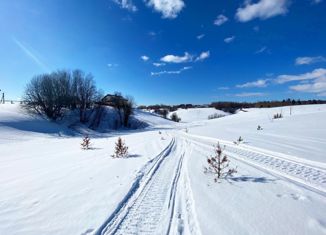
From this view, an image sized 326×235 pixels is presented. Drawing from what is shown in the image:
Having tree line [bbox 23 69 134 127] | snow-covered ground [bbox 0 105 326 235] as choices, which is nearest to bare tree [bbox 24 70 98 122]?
tree line [bbox 23 69 134 127]

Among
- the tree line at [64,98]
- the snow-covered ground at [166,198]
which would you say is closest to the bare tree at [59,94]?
the tree line at [64,98]

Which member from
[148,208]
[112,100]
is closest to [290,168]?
[148,208]

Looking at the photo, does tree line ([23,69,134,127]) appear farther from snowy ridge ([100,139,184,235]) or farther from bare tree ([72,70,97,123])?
snowy ridge ([100,139,184,235])

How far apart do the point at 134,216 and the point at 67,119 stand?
140 ft

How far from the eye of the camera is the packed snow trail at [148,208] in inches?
146

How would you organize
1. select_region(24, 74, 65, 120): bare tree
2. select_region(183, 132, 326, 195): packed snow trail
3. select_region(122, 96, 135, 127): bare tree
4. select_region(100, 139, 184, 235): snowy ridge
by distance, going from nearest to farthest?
1. select_region(100, 139, 184, 235): snowy ridge
2. select_region(183, 132, 326, 195): packed snow trail
3. select_region(24, 74, 65, 120): bare tree
4. select_region(122, 96, 135, 127): bare tree

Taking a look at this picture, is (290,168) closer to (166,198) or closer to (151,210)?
(166,198)

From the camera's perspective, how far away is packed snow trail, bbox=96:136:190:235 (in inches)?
146

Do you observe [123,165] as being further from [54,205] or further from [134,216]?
[134,216]

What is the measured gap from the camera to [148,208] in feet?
14.5

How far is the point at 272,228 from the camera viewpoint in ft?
11.9

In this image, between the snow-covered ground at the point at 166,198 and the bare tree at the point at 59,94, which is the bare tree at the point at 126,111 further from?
the snow-covered ground at the point at 166,198

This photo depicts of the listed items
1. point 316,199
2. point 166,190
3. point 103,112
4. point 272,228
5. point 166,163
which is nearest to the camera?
point 272,228

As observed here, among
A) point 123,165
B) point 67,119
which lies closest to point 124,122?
point 67,119
